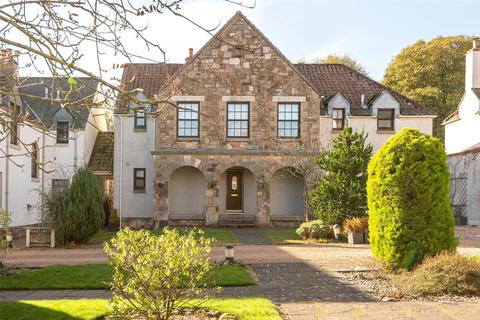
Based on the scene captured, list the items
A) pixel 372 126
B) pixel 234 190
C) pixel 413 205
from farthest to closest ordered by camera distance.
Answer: pixel 234 190, pixel 372 126, pixel 413 205

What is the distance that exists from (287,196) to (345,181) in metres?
9.84

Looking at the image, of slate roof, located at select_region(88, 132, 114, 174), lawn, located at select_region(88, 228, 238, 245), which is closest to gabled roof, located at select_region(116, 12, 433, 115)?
slate roof, located at select_region(88, 132, 114, 174)

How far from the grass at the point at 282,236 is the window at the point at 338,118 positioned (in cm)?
649

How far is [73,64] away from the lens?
19.7 ft

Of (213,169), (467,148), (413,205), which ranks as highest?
(467,148)

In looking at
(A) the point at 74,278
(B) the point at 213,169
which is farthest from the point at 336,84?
(A) the point at 74,278

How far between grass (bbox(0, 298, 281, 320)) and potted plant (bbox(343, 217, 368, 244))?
12131mm

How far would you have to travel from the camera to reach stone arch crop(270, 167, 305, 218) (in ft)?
105

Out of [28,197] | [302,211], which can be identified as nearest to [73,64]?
[28,197]

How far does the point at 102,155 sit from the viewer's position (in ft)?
115

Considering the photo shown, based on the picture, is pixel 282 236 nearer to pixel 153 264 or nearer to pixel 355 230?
pixel 355 230

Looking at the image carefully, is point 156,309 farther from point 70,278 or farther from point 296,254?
point 296,254

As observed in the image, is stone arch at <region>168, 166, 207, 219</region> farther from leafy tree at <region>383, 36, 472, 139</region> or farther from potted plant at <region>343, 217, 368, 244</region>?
leafy tree at <region>383, 36, 472, 139</region>

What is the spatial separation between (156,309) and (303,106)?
75.7ft
